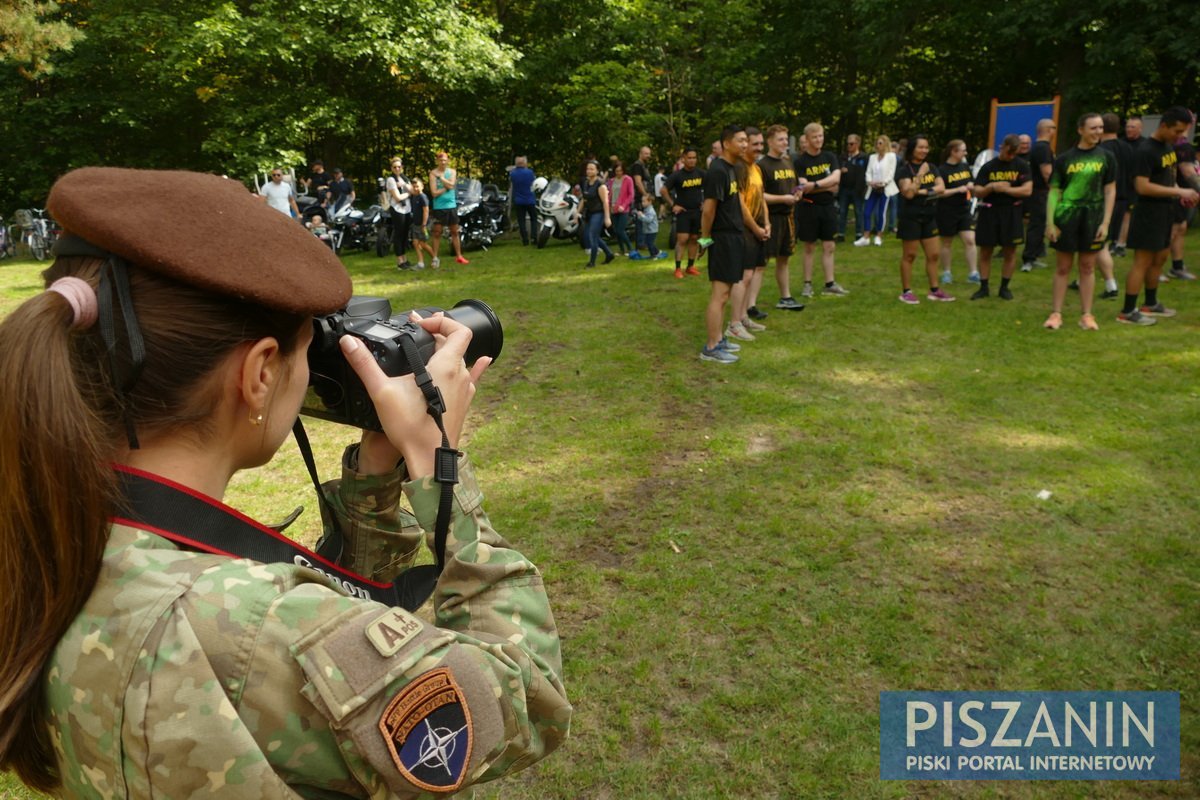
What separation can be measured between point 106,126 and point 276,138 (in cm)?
744

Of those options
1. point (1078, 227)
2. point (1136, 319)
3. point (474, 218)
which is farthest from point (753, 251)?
point (474, 218)

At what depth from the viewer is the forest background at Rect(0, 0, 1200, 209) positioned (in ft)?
60.5

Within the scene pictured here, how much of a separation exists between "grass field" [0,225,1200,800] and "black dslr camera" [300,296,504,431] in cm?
185

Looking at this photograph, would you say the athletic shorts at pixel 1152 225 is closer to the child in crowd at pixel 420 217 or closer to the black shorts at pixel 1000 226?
the black shorts at pixel 1000 226

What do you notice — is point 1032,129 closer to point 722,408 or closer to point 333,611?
point 722,408

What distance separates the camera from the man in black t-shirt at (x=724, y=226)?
6988 millimetres

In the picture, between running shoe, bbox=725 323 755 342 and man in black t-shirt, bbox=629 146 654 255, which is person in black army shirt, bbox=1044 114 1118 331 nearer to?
running shoe, bbox=725 323 755 342

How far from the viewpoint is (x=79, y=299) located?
908mm

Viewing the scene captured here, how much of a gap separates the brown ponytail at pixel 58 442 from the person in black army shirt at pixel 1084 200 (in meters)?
8.46

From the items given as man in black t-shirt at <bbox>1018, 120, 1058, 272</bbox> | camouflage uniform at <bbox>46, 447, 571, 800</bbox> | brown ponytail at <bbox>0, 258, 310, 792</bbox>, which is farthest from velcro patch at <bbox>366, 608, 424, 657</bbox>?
man in black t-shirt at <bbox>1018, 120, 1058, 272</bbox>

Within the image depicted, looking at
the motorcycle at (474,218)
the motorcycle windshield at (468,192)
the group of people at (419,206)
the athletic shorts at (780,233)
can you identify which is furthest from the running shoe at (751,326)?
the motorcycle windshield at (468,192)

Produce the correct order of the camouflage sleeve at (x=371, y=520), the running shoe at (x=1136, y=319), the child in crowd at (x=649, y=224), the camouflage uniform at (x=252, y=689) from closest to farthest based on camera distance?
the camouflage uniform at (x=252, y=689) → the camouflage sleeve at (x=371, y=520) → the running shoe at (x=1136, y=319) → the child in crowd at (x=649, y=224)

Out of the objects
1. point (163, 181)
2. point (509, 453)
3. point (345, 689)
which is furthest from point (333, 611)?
point (509, 453)

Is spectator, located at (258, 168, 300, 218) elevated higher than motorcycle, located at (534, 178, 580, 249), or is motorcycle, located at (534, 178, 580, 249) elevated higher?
spectator, located at (258, 168, 300, 218)
